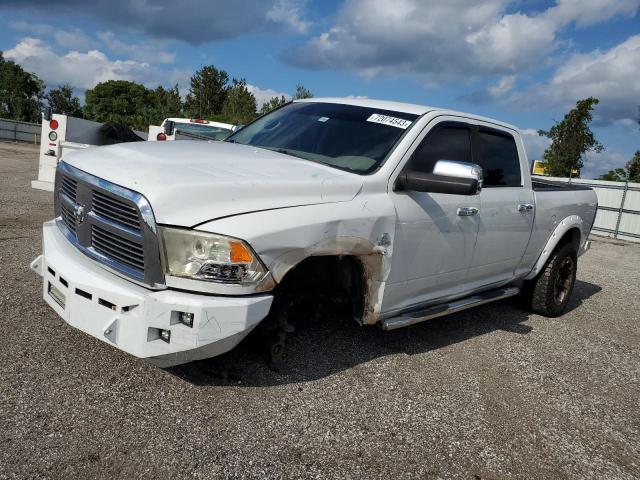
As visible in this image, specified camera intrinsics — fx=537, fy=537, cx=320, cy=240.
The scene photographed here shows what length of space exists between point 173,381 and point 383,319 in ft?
4.50

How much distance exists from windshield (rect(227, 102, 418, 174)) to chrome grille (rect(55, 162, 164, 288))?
1.34 meters

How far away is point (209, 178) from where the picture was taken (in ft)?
8.92

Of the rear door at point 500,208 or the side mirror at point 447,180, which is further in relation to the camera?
the rear door at point 500,208

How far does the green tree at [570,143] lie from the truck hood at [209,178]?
A: 26213 mm

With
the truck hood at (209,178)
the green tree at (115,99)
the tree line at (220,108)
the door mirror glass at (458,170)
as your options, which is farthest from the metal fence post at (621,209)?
the green tree at (115,99)

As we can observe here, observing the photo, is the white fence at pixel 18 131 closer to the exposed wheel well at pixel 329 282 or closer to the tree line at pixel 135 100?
the tree line at pixel 135 100

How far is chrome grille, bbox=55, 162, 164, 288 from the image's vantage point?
255cm

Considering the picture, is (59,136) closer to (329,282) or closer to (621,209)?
(329,282)

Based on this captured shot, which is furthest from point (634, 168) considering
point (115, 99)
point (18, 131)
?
point (115, 99)

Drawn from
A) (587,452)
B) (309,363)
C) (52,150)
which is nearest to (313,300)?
(309,363)

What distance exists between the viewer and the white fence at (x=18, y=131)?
32.9 m

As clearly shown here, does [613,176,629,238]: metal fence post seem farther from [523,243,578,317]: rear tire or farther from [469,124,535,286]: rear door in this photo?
[469,124,535,286]: rear door

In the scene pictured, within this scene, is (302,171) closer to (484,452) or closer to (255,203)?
(255,203)

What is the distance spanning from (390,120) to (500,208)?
1.22 m
